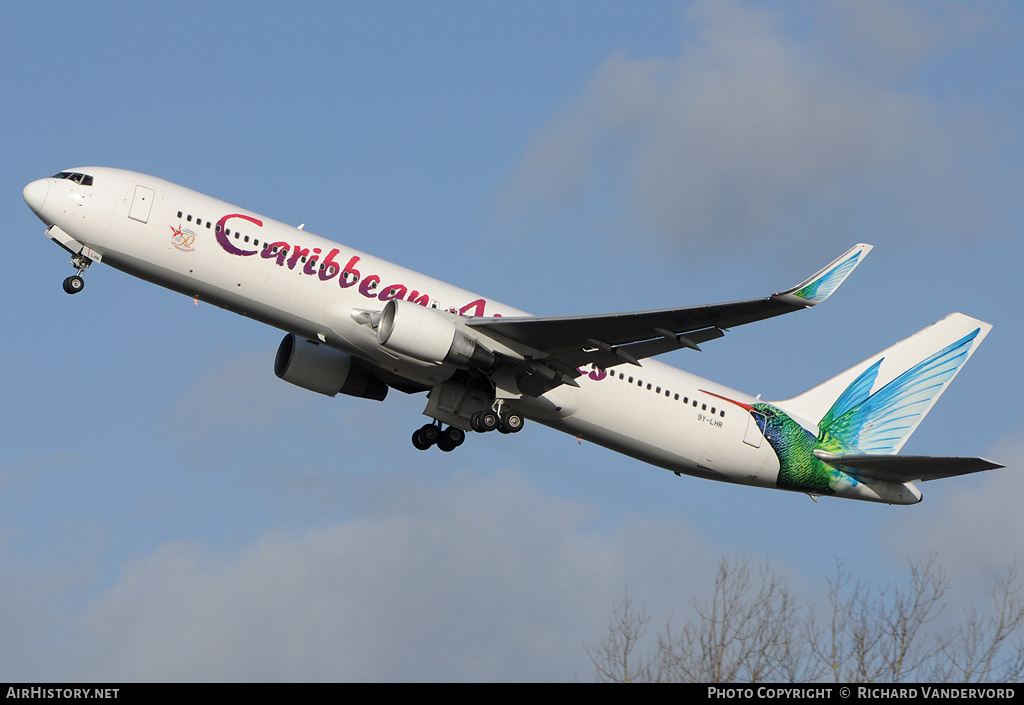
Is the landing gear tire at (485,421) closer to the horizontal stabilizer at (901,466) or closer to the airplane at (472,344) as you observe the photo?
the airplane at (472,344)

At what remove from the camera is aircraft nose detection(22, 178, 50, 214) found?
30.5 metres

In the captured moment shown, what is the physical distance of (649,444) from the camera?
33.8 metres

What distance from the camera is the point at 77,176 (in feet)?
101

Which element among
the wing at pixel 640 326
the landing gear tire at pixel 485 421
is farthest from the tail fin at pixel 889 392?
the landing gear tire at pixel 485 421

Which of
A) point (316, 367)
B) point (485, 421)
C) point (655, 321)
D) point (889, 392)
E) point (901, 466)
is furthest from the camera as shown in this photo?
point (889, 392)

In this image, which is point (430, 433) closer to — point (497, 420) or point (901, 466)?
point (497, 420)

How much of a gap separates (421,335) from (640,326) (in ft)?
17.8

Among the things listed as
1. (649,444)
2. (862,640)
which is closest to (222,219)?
(649,444)

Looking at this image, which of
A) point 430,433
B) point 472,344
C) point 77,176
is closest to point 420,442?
point 430,433

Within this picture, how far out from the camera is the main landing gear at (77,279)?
3077 cm

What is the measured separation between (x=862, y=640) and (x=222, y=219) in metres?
18.4
